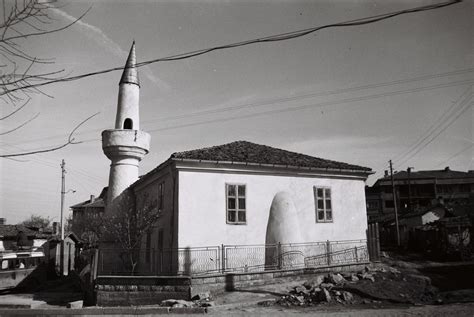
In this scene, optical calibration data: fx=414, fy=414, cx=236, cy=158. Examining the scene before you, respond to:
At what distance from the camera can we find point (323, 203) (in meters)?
20.8

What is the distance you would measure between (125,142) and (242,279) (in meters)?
11.1

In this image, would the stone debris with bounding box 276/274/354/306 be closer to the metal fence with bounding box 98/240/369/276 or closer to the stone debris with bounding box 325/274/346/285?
the stone debris with bounding box 325/274/346/285

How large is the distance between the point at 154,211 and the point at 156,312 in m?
8.37

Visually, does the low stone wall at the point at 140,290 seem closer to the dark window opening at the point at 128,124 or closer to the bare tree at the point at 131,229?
the bare tree at the point at 131,229

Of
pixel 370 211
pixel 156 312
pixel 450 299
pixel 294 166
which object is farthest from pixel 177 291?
pixel 370 211

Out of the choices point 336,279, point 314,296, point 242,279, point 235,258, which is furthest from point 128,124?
point 314,296

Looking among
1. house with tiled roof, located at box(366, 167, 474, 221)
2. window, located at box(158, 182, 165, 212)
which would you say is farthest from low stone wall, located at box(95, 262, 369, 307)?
house with tiled roof, located at box(366, 167, 474, 221)

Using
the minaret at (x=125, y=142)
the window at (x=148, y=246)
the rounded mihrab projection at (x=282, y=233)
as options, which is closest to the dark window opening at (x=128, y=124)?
the minaret at (x=125, y=142)

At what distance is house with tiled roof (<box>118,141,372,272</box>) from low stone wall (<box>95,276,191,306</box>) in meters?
2.25

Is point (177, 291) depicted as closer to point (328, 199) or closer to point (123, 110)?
point (328, 199)

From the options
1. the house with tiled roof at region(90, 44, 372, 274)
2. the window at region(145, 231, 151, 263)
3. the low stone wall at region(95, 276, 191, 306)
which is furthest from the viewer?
the window at region(145, 231, 151, 263)

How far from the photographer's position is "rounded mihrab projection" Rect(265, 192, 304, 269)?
18.5m

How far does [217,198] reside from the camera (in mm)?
18516

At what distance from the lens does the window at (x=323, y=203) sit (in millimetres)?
20688
